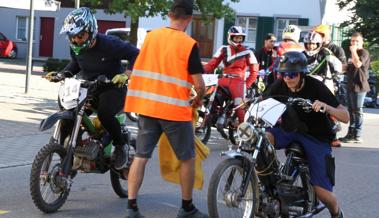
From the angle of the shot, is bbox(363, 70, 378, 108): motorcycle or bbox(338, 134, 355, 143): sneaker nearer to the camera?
bbox(338, 134, 355, 143): sneaker

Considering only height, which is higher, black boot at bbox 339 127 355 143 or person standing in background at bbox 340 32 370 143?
person standing in background at bbox 340 32 370 143

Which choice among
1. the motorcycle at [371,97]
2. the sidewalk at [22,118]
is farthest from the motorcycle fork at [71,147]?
the motorcycle at [371,97]

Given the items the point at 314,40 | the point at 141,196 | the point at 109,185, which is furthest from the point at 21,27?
the point at 141,196

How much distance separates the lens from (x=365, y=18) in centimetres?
3222

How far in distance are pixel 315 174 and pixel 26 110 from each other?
375 inches

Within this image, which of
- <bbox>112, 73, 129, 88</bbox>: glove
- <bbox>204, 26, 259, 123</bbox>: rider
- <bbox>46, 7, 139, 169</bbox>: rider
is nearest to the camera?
<bbox>112, 73, 129, 88</bbox>: glove

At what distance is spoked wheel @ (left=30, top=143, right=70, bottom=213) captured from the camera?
6066 millimetres

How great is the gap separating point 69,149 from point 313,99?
2230 mm

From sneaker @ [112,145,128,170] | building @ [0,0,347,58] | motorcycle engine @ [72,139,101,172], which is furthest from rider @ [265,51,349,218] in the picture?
building @ [0,0,347,58]

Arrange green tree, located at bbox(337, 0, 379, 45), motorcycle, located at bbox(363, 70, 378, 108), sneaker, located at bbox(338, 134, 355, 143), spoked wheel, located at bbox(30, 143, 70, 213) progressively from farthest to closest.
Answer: green tree, located at bbox(337, 0, 379, 45), motorcycle, located at bbox(363, 70, 378, 108), sneaker, located at bbox(338, 134, 355, 143), spoked wheel, located at bbox(30, 143, 70, 213)

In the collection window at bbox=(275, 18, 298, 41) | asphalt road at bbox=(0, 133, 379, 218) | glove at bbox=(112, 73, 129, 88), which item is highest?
window at bbox=(275, 18, 298, 41)

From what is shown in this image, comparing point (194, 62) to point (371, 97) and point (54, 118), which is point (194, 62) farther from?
point (371, 97)

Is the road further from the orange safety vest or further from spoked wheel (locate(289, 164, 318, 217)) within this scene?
the orange safety vest

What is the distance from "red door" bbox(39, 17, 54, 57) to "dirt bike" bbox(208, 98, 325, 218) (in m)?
38.5
